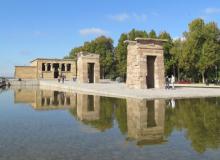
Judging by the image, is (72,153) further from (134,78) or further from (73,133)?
(134,78)

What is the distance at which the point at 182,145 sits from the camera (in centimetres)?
831

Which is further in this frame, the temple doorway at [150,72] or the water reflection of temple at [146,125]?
the temple doorway at [150,72]

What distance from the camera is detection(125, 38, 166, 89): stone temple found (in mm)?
31953

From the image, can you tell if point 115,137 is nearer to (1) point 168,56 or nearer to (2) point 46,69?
(1) point 168,56

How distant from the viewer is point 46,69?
80.6 meters

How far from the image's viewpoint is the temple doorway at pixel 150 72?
34062mm

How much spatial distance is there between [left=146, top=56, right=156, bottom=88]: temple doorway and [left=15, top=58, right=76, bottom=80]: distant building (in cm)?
4569

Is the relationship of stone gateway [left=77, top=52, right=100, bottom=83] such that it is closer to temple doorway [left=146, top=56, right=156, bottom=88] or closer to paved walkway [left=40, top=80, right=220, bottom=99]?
paved walkway [left=40, top=80, right=220, bottom=99]

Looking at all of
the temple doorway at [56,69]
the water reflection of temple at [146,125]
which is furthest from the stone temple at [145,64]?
the temple doorway at [56,69]

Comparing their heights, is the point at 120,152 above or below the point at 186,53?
below

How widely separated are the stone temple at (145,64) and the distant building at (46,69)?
45.8m

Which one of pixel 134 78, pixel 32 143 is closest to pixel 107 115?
pixel 32 143

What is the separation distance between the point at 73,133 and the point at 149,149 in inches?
125

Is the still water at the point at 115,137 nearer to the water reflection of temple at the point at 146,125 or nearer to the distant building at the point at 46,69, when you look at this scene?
the water reflection of temple at the point at 146,125
